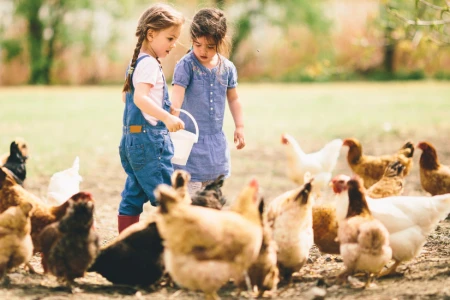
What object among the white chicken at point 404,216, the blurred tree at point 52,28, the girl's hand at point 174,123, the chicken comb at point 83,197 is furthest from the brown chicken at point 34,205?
the blurred tree at point 52,28

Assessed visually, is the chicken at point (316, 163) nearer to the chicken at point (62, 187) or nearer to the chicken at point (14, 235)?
the chicken at point (62, 187)

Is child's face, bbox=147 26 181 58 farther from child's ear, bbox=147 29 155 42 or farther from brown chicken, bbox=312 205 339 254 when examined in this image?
brown chicken, bbox=312 205 339 254

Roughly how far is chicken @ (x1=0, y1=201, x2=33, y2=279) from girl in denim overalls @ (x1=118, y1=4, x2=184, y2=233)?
1001 millimetres

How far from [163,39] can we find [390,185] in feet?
6.93

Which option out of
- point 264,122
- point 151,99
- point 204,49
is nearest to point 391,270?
point 151,99

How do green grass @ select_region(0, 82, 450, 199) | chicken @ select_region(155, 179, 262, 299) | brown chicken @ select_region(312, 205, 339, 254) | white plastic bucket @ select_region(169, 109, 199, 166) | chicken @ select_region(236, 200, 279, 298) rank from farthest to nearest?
green grass @ select_region(0, 82, 450, 199)
white plastic bucket @ select_region(169, 109, 199, 166)
brown chicken @ select_region(312, 205, 339, 254)
chicken @ select_region(236, 200, 279, 298)
chicken @ select_region(155, 179, 262, 299)

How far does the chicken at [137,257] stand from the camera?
4.22 metres

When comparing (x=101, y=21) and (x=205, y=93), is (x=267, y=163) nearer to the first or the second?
(x=205, y=93)

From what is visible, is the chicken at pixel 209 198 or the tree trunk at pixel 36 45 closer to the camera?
the chicken at pixel 209 198

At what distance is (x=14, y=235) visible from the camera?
4.14 m

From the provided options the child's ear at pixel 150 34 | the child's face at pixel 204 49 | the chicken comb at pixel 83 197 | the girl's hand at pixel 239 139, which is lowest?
the chicken comb at pixel 83 197

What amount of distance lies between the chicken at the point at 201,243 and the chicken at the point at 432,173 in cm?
321

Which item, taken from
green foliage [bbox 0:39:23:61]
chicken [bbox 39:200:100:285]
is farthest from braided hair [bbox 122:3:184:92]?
green foliage [bbox 0:39:23:61]

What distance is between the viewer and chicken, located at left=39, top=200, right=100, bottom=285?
160 inches
